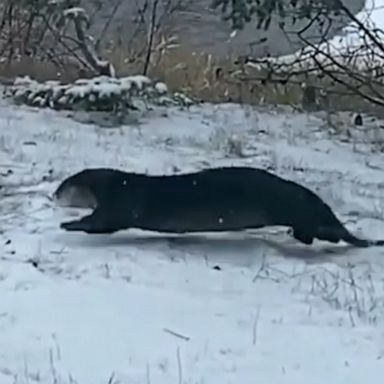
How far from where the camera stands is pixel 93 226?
5980mm

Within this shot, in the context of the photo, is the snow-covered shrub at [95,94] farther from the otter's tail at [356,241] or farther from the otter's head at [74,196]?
the otter's tail at [356,241]

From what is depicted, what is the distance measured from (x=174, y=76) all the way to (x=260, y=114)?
1.66 m

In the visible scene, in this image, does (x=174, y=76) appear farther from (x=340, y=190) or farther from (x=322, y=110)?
(x=340, y=190)

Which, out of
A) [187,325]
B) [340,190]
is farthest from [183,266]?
[340,190]

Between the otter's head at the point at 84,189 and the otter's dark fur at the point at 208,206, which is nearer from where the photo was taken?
the otter's dark fur at the point at 208,206

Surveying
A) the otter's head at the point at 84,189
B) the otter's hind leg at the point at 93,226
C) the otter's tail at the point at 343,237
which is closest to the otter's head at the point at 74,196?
the otter's head at the point at 84,189

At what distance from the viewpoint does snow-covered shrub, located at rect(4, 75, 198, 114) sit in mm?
9602

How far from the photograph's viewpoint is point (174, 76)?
38.4 ft

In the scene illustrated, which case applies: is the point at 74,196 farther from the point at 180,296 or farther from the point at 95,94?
the point at 95,94

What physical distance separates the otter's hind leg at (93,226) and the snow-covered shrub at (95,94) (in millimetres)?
3601

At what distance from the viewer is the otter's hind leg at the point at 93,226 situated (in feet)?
19.6

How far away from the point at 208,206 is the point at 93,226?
555 mm

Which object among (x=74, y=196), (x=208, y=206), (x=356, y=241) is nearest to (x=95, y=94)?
(x=74, y=196)

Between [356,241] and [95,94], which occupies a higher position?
[356,241]
